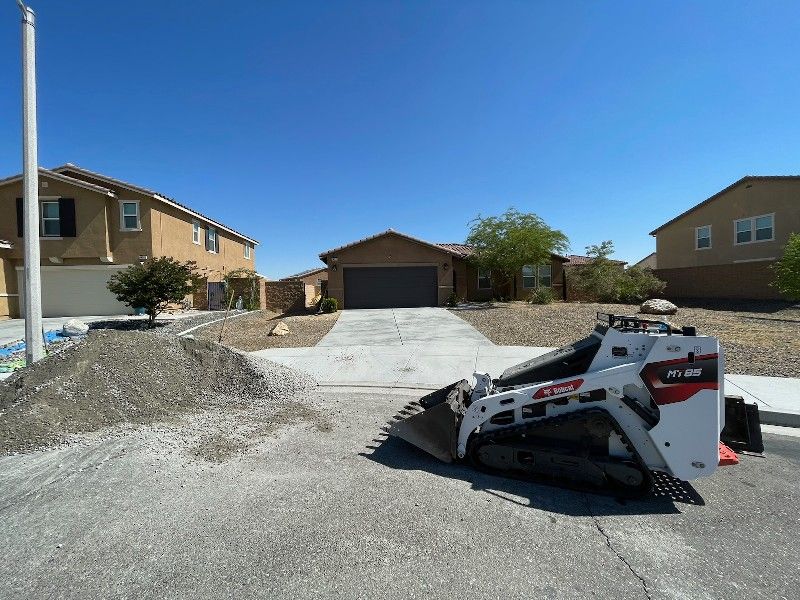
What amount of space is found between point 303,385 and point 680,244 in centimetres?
2875

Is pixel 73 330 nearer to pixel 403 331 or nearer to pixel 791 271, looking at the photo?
pixel 403 331

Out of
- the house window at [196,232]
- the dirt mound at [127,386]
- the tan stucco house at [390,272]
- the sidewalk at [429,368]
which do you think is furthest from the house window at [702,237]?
the house window at [196,232]

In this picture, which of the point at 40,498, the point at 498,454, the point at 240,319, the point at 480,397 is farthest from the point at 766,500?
the point at 240,319

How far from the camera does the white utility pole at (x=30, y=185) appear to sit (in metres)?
6.29

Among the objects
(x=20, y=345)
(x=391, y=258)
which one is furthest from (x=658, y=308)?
(x=20, y=345)

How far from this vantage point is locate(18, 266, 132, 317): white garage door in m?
17.1

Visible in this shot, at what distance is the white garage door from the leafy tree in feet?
79.4

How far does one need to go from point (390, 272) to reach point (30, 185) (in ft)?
52.5

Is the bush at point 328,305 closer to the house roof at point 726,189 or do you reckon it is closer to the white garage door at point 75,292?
the white garage door at point 75,292

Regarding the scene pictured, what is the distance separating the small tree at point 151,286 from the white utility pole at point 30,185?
6.56 metres

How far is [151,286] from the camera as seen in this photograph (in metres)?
12.8

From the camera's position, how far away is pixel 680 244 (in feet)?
82.8

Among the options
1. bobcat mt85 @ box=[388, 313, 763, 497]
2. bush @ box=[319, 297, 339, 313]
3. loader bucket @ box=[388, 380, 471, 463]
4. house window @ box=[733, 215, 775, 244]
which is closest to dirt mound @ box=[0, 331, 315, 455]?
loader bucket @ box=[388, 380, 471, 463]

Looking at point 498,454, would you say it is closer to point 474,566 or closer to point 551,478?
point 551,478
